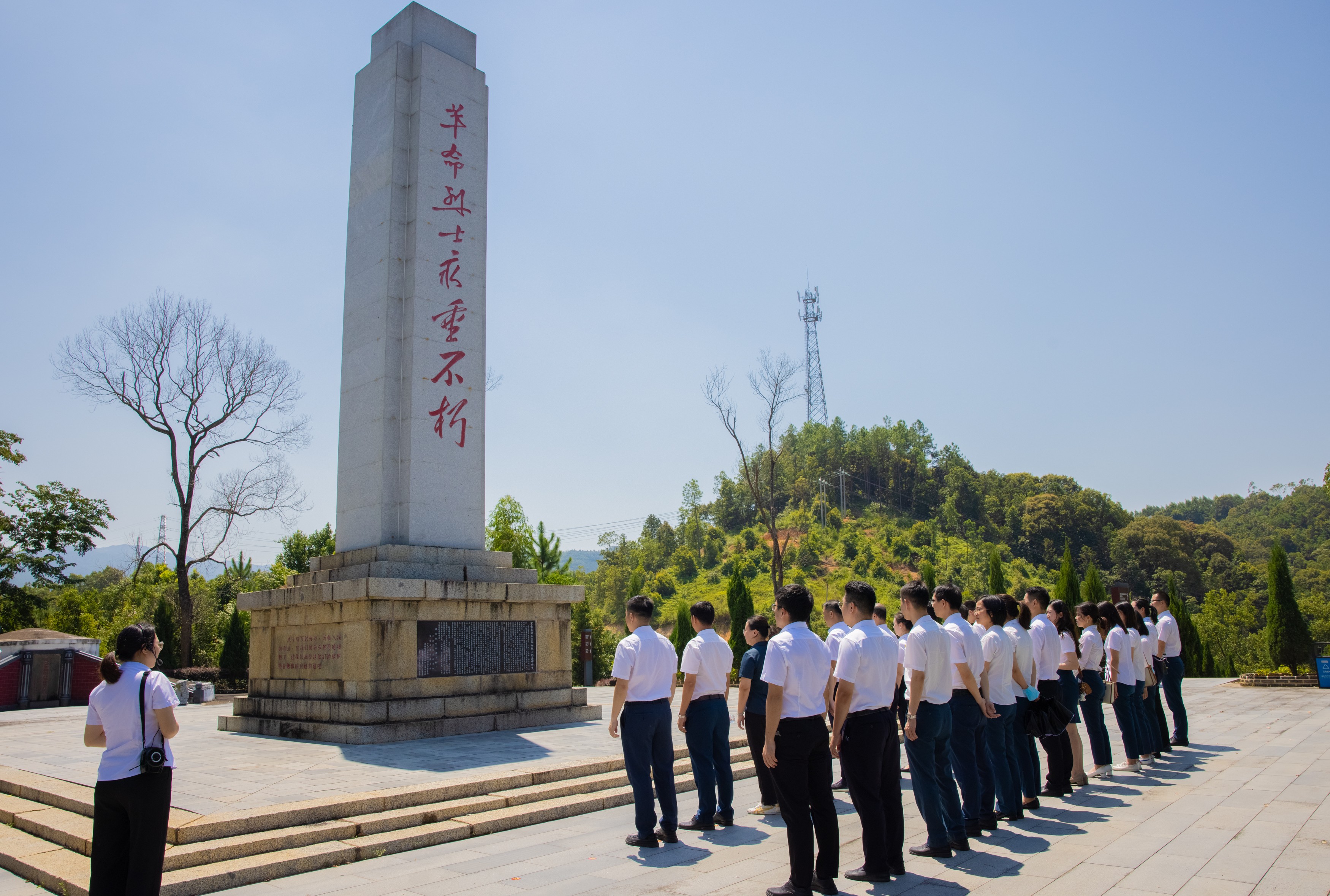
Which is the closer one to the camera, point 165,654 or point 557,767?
point 557,767

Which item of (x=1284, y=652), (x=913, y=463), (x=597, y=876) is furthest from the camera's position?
(x=913, y=463)

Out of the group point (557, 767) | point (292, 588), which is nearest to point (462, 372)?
point (292, 588)

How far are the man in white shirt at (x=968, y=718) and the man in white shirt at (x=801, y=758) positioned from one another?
1544mm

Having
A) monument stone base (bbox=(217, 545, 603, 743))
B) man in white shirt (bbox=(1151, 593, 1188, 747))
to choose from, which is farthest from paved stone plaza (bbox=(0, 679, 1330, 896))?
monument stone base (bbox=(217, 545, 603, 743))

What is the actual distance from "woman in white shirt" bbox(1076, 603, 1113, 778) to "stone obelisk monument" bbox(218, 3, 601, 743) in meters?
6.40

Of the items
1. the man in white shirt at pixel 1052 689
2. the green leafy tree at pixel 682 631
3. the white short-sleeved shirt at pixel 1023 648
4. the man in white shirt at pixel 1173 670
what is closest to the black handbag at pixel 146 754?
the white short-sleeved shirt at pixel 1023 648

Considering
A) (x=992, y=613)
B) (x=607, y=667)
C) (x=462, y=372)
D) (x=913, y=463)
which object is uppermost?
(x=913, y=463)

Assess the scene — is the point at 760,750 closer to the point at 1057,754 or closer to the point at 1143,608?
the point at 1057,754

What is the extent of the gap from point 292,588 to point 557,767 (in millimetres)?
5575

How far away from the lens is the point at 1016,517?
74.4 metres

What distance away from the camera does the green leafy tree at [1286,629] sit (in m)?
19.3

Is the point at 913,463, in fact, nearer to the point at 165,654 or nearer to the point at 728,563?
the point at 728,563

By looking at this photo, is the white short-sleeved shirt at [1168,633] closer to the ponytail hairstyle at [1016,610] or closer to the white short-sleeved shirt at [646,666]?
the ponytail hairstyle at [1016,610]

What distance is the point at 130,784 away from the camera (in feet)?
12.2
